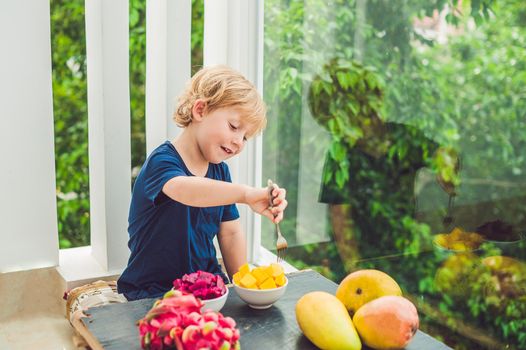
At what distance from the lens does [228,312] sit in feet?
3.63

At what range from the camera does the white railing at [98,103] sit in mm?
1578

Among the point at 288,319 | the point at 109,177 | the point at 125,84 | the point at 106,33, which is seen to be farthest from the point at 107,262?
the point at 288,319

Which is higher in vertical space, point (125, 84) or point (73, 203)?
point (125, 84)

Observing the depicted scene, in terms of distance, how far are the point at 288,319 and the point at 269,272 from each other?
0.10m

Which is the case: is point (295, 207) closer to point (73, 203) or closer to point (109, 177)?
point (109, 177)

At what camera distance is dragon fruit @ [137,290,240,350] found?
849 mm

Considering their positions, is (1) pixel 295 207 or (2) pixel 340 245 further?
(1) pixel 295 207

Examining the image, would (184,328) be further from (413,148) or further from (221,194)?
(413,148)

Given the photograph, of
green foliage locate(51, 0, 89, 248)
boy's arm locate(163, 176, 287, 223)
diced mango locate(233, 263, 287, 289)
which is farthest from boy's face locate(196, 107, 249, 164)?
green foliage locate(51, 0, 89, 248)

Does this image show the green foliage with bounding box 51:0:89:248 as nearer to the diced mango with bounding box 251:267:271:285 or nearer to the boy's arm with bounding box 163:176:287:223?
the boy's arm with bounding box 163:176:287:223

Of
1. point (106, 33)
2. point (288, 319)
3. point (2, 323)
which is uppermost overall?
point (106, 33)

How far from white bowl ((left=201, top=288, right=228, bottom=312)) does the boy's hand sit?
18 centimetres

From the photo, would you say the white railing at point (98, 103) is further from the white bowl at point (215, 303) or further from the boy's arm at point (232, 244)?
the white bowl at point (215, 303)

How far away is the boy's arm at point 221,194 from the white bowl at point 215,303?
0.19 m
